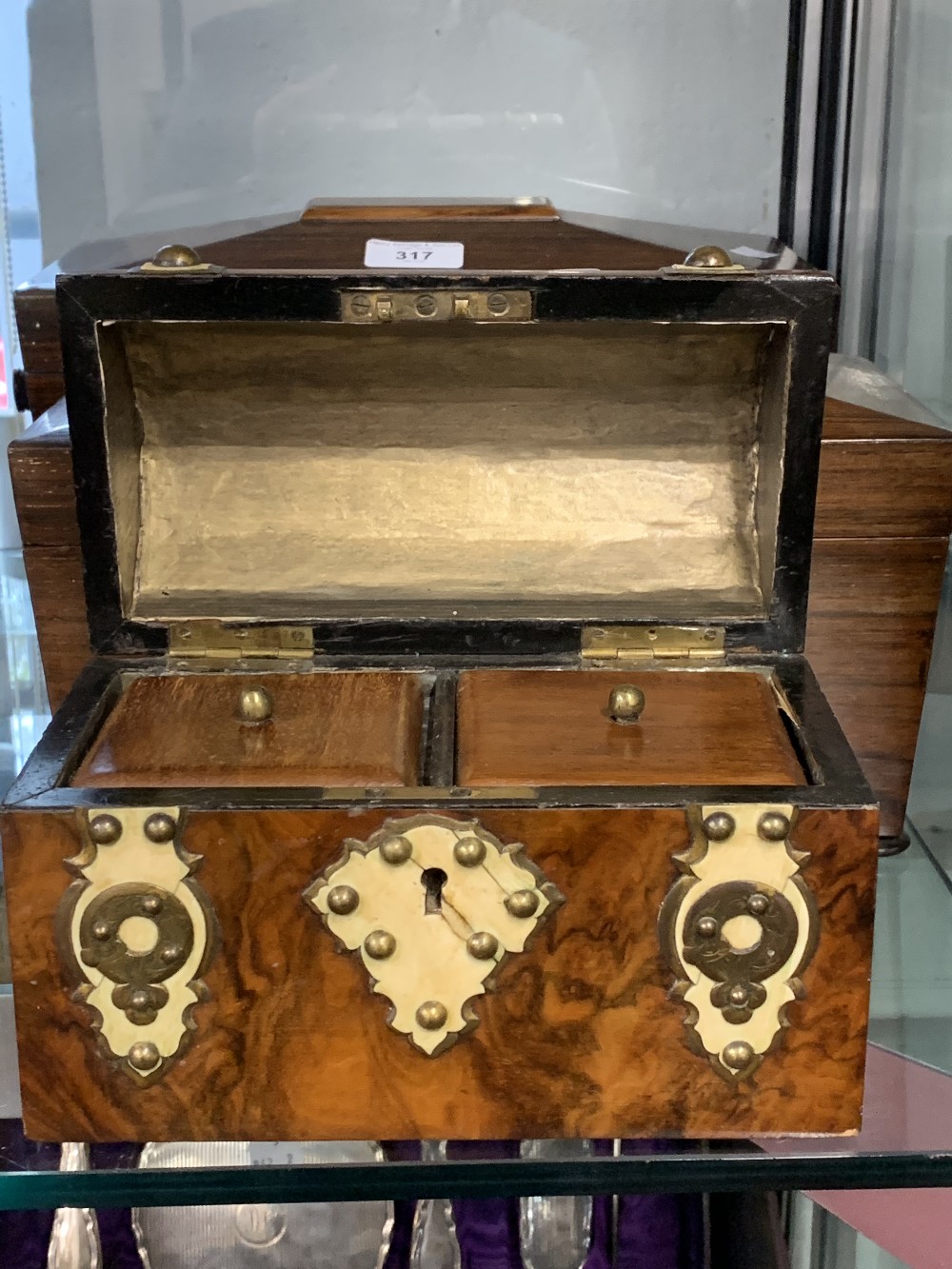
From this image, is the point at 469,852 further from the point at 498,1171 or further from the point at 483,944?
the point at 498,1171

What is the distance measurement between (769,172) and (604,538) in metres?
0.53

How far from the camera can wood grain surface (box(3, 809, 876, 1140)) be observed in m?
0.72

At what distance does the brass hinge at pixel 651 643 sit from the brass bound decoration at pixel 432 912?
0.28 meters

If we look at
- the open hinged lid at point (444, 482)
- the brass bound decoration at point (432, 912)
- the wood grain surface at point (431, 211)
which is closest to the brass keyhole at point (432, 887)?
the brass bound decoration at point (432, 912)

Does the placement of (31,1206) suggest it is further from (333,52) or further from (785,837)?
(333,52)

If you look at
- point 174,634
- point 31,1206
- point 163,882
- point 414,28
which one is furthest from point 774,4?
point 31,1206

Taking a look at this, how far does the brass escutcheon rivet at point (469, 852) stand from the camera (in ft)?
2.36

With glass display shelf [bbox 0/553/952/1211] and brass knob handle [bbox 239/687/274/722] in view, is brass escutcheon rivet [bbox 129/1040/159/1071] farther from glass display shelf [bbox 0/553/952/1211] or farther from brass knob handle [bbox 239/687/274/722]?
brass knob handle [bbox 239/687/274/722]

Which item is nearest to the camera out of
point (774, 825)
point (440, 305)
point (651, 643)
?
point (774, 825)

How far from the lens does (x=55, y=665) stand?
1.03 metres

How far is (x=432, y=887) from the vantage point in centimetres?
74

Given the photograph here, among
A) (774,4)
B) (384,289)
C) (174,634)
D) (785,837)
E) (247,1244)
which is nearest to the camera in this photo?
(785,837)

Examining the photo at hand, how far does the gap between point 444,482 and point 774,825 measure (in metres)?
0.45

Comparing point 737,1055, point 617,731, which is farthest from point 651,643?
point 737,1055
